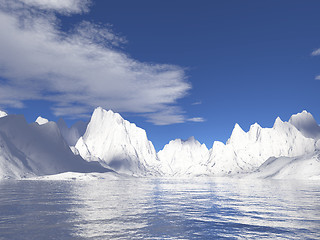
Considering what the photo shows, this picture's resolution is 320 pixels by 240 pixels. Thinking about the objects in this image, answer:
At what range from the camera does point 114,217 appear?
46.7 m

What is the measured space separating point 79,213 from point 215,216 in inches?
908

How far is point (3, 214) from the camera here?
48.9 meters

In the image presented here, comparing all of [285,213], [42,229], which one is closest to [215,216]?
[285,213]

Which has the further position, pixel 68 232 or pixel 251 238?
pixel 68 232

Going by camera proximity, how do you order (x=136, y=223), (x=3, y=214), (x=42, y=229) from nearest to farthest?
(x=42, y=229) → (x=136, y=223) → (x=3, y=214)

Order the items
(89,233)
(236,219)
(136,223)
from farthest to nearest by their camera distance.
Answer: (236,219)
(136,223)
(89,233)

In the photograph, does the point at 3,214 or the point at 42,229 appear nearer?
the point at 42,229

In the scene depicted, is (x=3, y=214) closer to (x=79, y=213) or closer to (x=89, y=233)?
(x=79, y=213)

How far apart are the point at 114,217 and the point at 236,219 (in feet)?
62.0

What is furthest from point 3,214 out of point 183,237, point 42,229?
point 183,237

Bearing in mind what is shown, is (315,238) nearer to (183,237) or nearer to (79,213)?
(183,237)

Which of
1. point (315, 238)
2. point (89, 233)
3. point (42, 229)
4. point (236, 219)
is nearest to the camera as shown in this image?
point (315, 238)

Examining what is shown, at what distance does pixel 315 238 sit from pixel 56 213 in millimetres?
39699

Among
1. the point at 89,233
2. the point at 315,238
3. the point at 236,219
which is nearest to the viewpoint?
the point at 315,238
